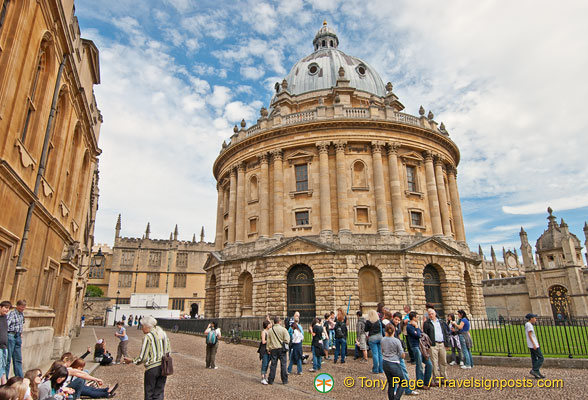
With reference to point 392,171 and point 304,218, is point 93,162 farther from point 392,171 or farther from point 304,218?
point 392,171

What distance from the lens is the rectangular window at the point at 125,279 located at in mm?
56906

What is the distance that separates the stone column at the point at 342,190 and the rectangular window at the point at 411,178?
5.52 meters

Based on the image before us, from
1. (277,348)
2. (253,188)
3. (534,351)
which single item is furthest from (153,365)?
(253,188)

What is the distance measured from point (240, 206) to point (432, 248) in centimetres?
1554

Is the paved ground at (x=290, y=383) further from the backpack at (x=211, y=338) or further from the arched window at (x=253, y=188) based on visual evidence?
the arched window at (x=253, y=188)

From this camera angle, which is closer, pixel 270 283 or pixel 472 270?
pixel 270 283

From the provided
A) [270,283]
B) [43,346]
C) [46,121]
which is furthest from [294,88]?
[43,346]

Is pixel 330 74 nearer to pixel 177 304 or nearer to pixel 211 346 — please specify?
pixel 211 346

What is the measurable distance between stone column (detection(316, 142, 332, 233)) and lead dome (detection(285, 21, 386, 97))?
1055 cm

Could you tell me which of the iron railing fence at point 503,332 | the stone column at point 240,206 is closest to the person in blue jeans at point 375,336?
the iron railing fence at point 503,332

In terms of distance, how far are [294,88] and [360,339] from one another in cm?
2973

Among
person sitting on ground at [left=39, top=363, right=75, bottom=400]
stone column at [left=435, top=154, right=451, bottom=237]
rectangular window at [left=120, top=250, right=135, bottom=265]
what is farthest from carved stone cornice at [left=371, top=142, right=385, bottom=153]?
rectangular window at [left=120, top=250, right=135, bottom=265]

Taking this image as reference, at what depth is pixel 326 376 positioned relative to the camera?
32.7ft

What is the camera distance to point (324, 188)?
1076 inches
